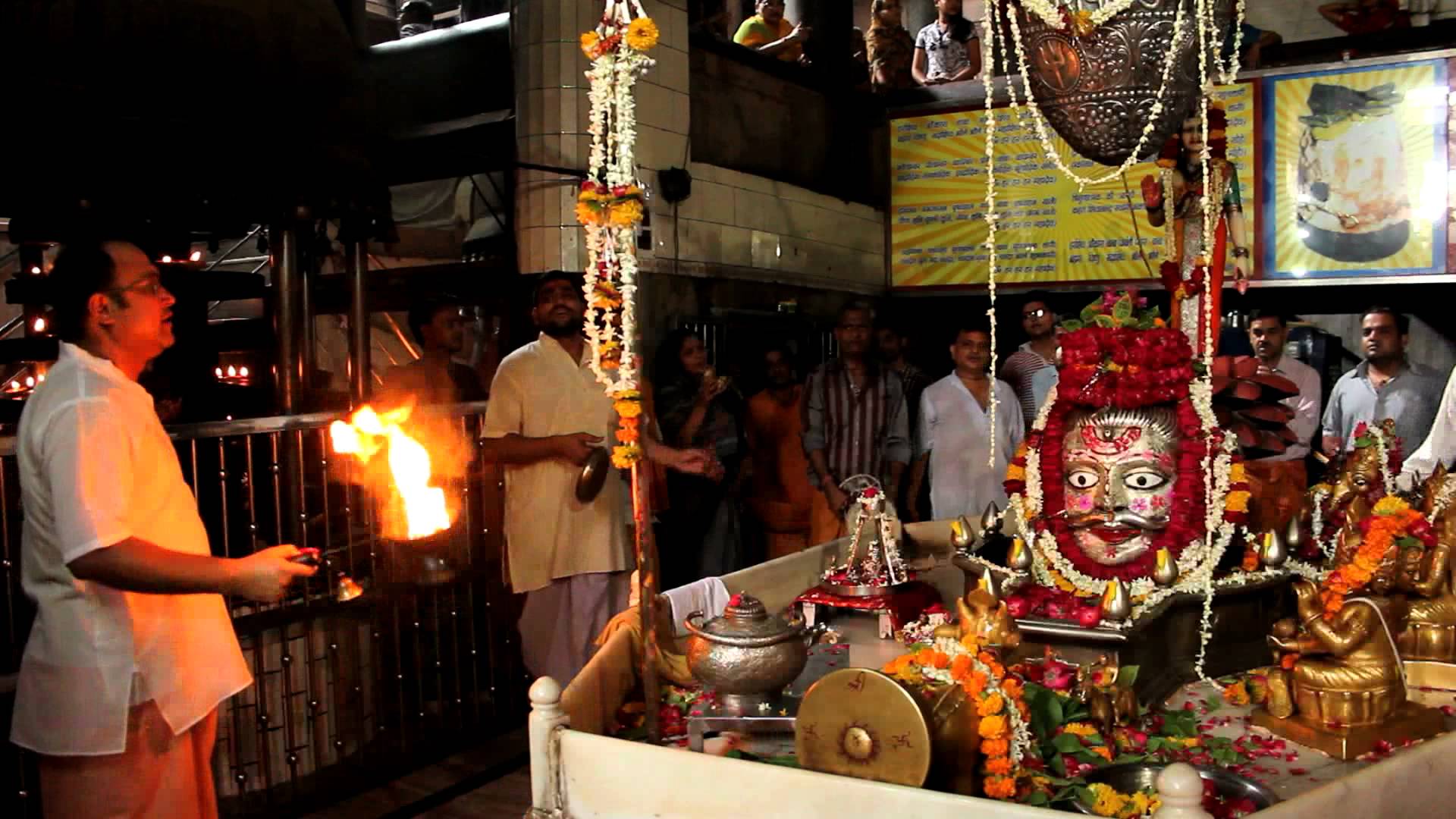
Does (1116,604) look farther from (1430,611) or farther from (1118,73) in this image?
(1118,73)

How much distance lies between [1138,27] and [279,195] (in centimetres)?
311

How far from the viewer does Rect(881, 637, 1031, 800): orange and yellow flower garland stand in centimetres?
260

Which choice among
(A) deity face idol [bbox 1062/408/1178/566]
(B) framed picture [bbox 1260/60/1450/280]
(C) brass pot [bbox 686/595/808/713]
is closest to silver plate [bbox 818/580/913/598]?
(A) deity face idol [bbox 1062/408/1178/566]

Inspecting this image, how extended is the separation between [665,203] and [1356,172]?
13.2ft

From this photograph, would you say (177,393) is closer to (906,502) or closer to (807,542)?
(807,542)

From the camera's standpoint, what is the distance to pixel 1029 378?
257 inches

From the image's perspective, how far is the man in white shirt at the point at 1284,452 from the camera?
429cm

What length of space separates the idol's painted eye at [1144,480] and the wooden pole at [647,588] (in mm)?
1675

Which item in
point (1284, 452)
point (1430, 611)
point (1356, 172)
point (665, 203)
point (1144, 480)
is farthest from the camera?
point (1356, 172)

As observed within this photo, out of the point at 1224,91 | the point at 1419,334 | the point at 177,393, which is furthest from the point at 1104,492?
the point at 1419,334

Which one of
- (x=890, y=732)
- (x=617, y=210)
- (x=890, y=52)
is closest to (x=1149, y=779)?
(x=890, y=732)

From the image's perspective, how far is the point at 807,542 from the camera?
6.19m

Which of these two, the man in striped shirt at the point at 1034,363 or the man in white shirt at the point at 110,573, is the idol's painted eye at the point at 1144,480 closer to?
the man in white shirt at the point at 110,573

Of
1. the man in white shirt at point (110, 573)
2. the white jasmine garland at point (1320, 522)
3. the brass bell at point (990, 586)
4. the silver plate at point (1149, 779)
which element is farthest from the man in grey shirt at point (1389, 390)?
the man in white shirt at point (110, 573)
